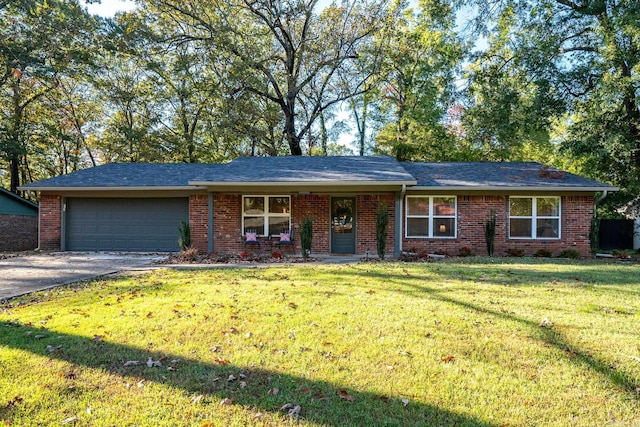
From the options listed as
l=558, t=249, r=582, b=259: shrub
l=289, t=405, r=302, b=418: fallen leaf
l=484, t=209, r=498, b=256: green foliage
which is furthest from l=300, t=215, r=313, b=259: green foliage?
l=289, t=405, r=302, b=418: fallen leaf

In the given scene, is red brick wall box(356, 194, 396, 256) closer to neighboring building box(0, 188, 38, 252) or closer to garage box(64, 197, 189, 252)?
garage box(64, 197, 189, 252)

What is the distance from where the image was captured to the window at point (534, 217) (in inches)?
508

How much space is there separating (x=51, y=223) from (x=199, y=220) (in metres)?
5.85

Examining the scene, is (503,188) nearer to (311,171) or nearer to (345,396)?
(311,171)

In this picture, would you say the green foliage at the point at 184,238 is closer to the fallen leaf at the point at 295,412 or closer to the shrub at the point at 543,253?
the fallen leaf at the point at 295,412

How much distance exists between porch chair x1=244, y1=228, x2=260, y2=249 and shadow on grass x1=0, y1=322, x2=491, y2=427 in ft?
28.1

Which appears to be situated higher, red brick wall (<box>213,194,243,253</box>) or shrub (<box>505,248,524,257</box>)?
red brick wall (<box>213,194,243,253</box>)

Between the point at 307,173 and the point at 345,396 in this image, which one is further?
the point at 307,173

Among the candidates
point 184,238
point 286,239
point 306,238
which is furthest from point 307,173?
point 184,238

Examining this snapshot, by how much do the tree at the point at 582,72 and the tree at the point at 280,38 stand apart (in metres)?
8.93

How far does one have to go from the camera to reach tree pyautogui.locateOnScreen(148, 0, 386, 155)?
65.6 ft

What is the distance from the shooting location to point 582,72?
14.1 meters

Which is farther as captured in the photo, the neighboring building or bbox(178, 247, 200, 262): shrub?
the neighboring building

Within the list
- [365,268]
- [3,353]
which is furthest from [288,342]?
[365,268]
